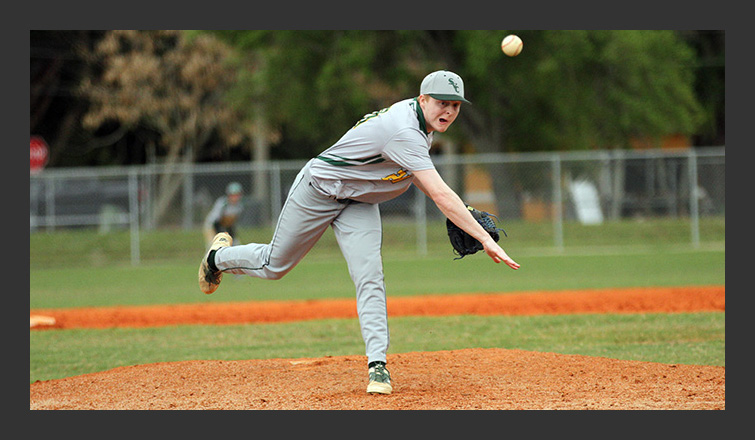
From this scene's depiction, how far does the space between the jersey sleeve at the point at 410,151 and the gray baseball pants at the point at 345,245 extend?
0.63 m

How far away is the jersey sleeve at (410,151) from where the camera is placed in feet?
17.5

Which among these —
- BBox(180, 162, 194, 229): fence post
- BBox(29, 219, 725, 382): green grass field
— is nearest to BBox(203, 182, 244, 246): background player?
BBox(29, 219, 725, 382): green grass field

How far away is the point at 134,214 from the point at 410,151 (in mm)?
16495

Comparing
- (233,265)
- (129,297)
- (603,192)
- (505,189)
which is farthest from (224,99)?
(233,265)

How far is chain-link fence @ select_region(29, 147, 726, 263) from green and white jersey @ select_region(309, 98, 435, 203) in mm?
15009

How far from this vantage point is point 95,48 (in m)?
29.6

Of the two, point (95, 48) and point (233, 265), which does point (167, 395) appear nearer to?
point (233, 265)

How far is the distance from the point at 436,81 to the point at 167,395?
2791mm

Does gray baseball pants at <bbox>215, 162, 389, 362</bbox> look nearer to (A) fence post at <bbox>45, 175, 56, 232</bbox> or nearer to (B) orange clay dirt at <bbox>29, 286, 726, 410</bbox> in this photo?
(B) orange clay dirt at <bbox>29, 286, 726, 410</bbox>

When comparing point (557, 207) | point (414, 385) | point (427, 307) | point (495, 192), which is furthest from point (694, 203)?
point (414, 385)

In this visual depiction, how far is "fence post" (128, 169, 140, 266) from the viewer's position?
67.6ft

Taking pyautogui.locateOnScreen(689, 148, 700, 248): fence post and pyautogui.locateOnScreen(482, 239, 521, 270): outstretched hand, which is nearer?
pyautogui.locateOnScreen(482, 239, 521, 270): outstretched hand

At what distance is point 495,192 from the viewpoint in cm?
2238

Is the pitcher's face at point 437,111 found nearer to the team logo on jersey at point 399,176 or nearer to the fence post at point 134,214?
the team logo on jersey at point 399,176
